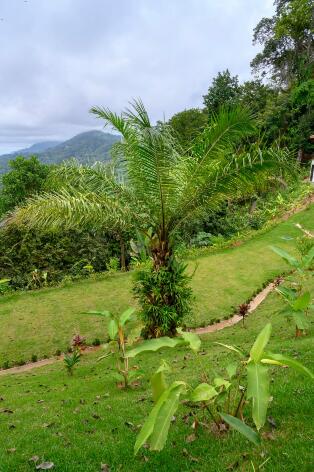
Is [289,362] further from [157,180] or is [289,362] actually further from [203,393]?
[157,180]

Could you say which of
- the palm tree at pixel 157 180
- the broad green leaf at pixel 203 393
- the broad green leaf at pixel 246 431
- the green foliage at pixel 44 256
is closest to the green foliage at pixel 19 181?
the green foliage at pixel 44 256

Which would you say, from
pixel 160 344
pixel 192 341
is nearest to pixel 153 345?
pixel 160 344

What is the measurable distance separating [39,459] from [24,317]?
7.17m

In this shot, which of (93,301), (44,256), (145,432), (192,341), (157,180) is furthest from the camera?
(44,256)

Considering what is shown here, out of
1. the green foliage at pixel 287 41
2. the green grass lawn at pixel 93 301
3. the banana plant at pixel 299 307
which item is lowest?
the green grass lawn at pixel 93 301

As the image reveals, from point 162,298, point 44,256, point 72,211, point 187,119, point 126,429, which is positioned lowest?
point 44,256

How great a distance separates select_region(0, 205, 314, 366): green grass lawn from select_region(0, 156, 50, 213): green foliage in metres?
11.4

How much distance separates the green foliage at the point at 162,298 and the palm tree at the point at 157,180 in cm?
4

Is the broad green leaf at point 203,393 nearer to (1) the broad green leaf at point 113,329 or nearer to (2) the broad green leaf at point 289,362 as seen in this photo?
(2) the broad green leaf at point 289,362

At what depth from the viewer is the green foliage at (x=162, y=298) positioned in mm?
7566

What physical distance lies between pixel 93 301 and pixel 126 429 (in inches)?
288

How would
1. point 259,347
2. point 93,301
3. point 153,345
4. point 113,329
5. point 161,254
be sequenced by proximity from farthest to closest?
point 93,301 → point 161,254 → point 113,329 → point 153,345 → point 259,347

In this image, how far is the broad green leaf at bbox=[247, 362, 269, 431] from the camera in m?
2.33

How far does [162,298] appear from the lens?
7684 mm
